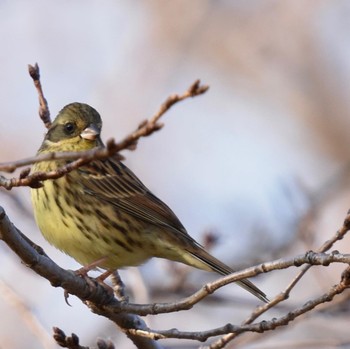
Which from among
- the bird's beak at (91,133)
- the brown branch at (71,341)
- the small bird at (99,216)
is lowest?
the brown branch at (71,341)

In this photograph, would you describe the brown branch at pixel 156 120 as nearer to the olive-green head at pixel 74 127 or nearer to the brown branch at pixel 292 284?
the brown branch at pixel 292 284

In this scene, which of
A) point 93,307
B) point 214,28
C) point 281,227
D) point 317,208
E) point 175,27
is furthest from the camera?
point 214,28

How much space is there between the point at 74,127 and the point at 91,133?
10.0 inches

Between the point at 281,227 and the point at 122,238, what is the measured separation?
138 inches

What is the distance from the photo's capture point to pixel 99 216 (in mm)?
6258

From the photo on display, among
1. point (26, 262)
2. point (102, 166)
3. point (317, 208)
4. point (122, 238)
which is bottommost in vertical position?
point (26, 262)

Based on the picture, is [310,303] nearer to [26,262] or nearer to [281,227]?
[26,262]

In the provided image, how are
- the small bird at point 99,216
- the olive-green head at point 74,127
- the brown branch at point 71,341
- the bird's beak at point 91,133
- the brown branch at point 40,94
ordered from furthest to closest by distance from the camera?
the olive-green head at point 74,127, the bird's beak at point 91,133, the small bird at point 99,216, the brown branch at point 40,94, the brown branch at point 71,341

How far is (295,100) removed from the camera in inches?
496

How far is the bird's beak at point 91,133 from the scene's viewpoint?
6.39 m

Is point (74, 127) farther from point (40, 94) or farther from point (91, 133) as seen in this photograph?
point (40, 94)

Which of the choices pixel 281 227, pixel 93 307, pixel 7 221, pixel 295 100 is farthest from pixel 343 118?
pixel 7 221

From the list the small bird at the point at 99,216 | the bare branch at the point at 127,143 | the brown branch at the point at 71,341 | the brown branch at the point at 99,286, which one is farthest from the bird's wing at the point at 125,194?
the bare branch at the point at 127,143

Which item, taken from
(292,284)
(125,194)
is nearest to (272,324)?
(292,284)
